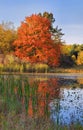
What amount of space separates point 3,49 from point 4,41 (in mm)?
902

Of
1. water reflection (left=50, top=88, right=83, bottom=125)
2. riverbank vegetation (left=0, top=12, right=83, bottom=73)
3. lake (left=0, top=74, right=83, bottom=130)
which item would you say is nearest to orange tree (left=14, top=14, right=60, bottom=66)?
riverbank vegetation (left=0, top=12, right=83, bottom=73)

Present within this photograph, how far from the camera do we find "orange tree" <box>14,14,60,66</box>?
4456 centimetres

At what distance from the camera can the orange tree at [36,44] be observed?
44562mm

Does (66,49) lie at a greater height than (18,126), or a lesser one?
greater

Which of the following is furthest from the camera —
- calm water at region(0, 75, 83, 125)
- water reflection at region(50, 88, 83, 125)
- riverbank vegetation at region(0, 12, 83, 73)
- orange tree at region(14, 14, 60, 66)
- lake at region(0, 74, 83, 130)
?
orange tree at region(14, 14, 60, 66)

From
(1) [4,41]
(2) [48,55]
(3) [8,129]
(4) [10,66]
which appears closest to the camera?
(3) [8,129]

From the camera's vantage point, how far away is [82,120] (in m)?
11.2

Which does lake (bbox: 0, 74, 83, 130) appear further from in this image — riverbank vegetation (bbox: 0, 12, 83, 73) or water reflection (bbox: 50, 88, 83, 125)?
riverbank vegetation (bbox: 0, 12, 83, 73)

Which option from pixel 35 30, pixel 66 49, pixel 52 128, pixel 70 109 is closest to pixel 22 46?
pixel 35 30

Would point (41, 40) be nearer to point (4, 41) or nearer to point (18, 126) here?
point (4, 41)

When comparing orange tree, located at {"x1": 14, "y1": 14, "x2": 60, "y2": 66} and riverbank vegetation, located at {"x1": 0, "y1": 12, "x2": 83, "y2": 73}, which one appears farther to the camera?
orange tree, located at {"x1": 14, "y1": 14, "x2": 60, "y2": 66}

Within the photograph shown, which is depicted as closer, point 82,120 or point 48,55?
point 82,120

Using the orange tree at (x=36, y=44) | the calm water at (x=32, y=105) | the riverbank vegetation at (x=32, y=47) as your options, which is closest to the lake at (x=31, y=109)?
the calm water at (x=32, y=105)

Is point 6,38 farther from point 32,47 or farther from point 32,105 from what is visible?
point 32,105
